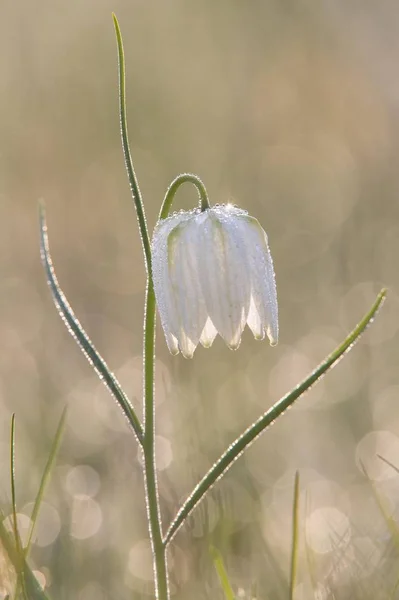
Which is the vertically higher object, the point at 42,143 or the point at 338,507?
the point at 42,143

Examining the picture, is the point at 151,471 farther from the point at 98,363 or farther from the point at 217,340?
the point at 217,340

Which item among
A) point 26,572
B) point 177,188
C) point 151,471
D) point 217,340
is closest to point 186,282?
point 177,188

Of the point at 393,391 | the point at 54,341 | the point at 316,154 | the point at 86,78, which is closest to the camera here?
the point at 393,391

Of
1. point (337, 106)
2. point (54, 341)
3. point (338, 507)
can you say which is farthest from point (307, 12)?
point (338, 507)

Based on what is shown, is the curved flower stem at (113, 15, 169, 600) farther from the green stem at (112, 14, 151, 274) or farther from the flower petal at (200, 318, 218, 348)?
the flower petal at (200, 318, 218, 348)

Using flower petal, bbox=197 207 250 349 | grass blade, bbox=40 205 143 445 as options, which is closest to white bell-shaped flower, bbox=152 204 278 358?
flower petal, bbox=197 207 250 349

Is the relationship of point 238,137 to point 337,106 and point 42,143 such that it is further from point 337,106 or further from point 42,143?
point 42,143
